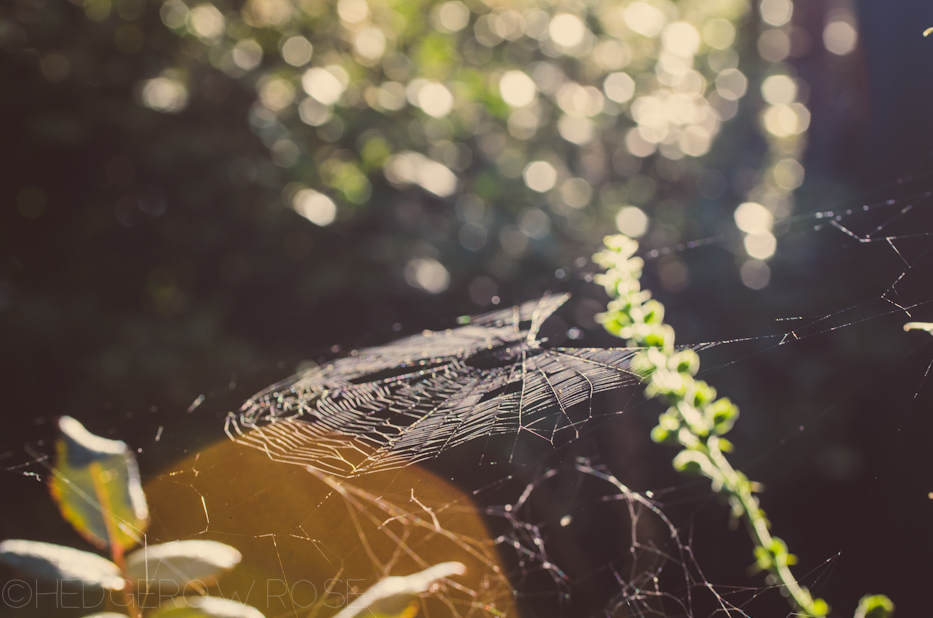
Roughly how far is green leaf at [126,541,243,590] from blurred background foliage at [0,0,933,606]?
1.30 metres

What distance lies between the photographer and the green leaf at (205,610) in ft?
1.29

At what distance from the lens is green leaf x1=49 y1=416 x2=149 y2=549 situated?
468mm

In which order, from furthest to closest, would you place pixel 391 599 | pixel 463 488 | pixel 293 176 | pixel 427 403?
pixel 293 176
pixel 427 403
pixel 463 488
pixel 391 599

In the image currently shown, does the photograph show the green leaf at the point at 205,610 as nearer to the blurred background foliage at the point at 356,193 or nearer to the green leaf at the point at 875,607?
the green leaf at the point at 875,607

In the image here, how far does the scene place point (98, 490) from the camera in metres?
0.47

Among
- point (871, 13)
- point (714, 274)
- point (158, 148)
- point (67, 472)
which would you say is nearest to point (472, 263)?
point (714, 274)

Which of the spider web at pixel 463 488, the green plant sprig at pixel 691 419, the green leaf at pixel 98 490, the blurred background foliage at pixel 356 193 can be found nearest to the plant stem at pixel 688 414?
the green plant sprig at pixel 691 419

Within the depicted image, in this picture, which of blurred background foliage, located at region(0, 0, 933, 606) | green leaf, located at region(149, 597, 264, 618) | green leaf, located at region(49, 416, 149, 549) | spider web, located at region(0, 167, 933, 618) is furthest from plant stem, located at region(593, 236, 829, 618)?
blurred background foliage, located at region(0, 0, 933, 606)

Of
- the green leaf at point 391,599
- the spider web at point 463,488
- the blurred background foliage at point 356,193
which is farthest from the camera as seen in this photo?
the blurred background foliage at point 356,193

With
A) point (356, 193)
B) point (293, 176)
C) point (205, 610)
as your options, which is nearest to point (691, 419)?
point (205, 610)

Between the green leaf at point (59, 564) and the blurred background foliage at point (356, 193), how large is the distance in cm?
131

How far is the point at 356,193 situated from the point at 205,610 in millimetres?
1815

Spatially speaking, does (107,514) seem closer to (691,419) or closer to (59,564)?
(59,564)

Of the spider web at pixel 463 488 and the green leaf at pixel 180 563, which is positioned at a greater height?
the green leaf at pixel 180 563
